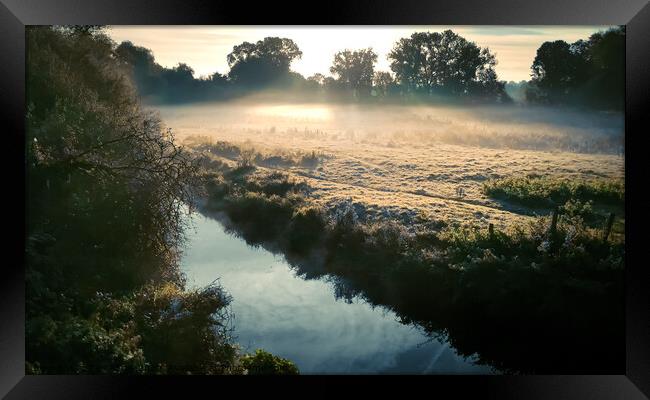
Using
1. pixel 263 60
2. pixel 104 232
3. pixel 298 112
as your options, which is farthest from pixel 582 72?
pixel 104 232

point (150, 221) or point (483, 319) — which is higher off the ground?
point (150, 221)

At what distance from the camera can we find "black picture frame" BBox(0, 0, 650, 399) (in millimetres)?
7160

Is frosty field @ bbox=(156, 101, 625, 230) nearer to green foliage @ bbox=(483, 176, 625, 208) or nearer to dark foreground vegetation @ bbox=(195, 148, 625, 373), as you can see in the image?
green foliage @ bbox=(483, 176, 625, 208)

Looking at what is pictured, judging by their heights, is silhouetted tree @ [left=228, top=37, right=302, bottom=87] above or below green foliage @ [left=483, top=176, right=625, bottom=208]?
above

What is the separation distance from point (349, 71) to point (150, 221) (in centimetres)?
354

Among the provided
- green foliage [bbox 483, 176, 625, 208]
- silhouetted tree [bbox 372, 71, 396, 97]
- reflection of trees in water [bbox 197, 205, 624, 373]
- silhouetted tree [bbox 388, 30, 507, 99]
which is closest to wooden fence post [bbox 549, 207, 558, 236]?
green foliage [bbox 483, 176, 625, 208]

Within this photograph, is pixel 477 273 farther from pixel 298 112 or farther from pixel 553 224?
pixel 298 112

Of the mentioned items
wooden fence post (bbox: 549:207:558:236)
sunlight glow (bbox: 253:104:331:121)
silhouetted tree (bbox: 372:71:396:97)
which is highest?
silhouetted tree (bbox: 372:71:396:97)

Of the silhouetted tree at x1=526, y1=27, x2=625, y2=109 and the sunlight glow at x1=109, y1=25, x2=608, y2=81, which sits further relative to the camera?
the sunlight glow at x1=109, y1=25, x2=608, y2=81

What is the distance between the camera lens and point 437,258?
8352 mm

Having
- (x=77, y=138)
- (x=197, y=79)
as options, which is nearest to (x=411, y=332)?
(x=197, y=79)

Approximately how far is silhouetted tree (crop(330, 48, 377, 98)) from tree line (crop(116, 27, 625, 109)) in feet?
0.04

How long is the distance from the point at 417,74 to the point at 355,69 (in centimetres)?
91
